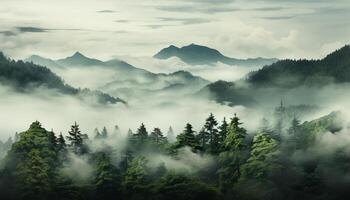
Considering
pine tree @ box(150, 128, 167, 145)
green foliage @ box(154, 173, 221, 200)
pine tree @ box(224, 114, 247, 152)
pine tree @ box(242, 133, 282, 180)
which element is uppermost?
pine tree @ box(150, 128, 167, 145)

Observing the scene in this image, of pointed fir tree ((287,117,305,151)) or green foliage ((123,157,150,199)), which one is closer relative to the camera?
green foliage ((123,157,150,199))

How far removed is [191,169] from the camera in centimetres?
14912

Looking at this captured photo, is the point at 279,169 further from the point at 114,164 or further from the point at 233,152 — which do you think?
the point at 114,164

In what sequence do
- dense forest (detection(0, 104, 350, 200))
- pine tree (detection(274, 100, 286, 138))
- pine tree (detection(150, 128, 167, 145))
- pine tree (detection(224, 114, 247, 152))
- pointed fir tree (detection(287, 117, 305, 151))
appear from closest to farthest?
1. dense forest (detection(0, 104, 350, 200))
2. pine tree (detection(224, 114, 247, 152))
3. pointed fir tree (detection(287, 117, 305, 151))
4. pine tree (detection(274, 100, 286, 138))
5. pine tree (detection(150, 128, 167, 145))

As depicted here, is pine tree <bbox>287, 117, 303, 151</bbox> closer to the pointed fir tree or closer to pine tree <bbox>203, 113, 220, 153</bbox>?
the pointed fir tree

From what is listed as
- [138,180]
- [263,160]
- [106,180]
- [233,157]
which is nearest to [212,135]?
[233,157]

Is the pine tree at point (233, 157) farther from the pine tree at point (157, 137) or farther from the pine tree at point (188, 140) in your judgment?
the pine tree at point (157, 137)

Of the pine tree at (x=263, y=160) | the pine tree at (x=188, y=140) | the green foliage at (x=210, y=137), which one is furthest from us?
the green foliage at (x=210, y=137)

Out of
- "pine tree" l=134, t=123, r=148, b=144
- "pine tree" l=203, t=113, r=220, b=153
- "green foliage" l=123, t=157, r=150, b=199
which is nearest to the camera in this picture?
"green foliage" l=123, t=157, r=150, b=199

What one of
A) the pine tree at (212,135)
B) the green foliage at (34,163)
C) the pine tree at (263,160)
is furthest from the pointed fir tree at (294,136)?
the green foliage at (34,163)

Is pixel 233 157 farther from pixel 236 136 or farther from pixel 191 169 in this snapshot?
pixel 191 169

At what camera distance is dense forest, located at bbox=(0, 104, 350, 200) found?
137875 mm

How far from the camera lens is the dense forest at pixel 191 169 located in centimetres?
13788

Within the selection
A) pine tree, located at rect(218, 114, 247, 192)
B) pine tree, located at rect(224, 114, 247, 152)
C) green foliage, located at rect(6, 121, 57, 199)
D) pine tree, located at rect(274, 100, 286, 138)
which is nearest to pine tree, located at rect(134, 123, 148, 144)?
green foliage, located at rect(6, 121, 57, 199)
